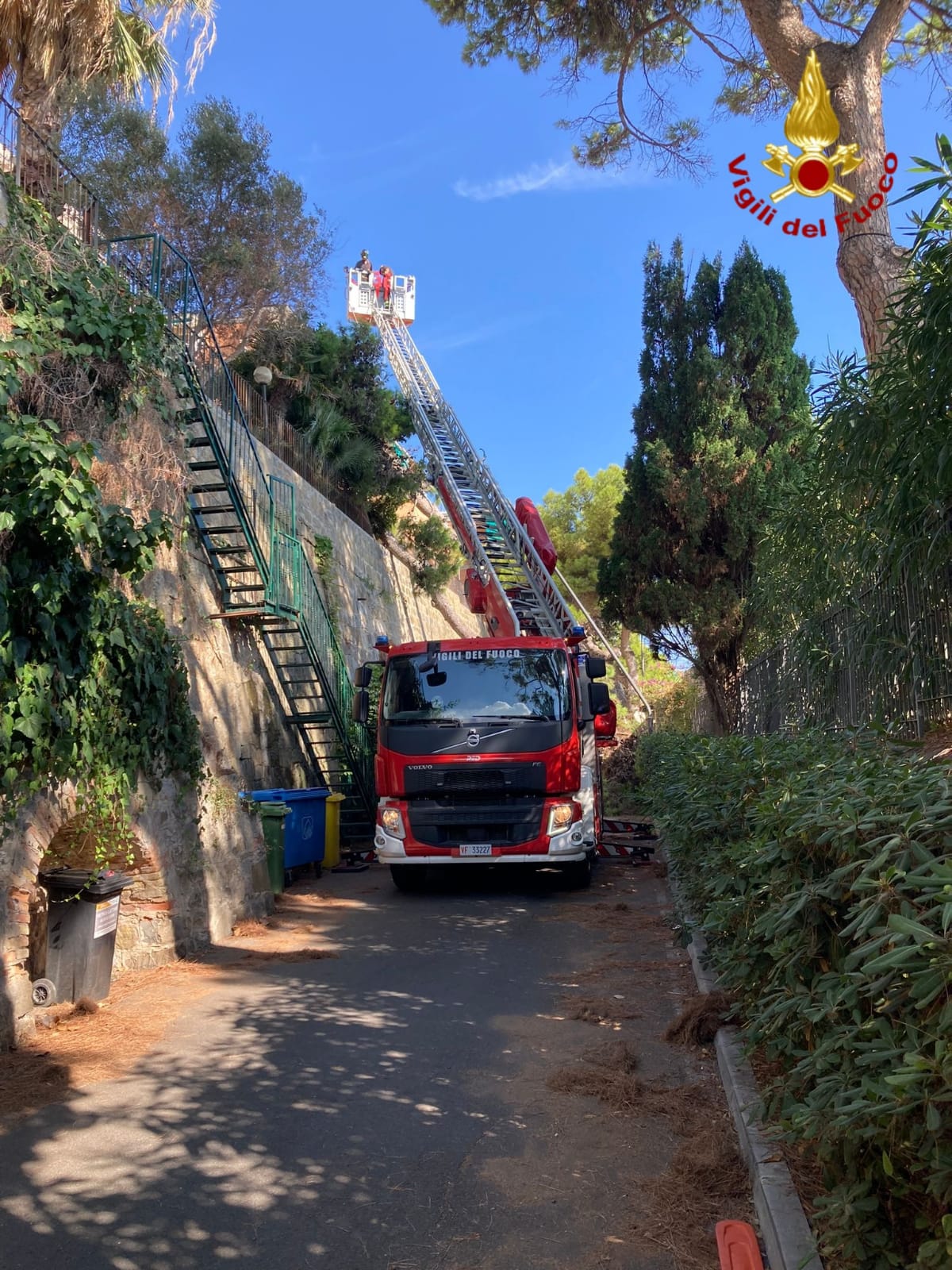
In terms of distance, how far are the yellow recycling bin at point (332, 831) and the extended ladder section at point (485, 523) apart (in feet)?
21.7

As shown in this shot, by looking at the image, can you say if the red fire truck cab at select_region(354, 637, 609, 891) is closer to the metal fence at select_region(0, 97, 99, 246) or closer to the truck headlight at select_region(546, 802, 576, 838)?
the truck headlight at select_region(546, 802, 576, 838)

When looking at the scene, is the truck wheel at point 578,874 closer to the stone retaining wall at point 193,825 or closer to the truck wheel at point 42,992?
the stone retaining wall at point 193,825

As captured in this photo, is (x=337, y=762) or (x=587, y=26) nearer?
(x=587, y=26)

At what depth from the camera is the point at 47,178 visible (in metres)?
9.21

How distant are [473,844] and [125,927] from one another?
393cm

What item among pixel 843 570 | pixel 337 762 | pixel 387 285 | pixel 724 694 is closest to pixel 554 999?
pixel 843 570

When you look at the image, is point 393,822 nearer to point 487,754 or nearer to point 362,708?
point 487,754

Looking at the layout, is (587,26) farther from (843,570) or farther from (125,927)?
(125,927)

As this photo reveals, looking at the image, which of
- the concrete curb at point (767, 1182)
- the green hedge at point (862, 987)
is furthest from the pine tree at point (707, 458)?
the green hedge at point (862, 987)

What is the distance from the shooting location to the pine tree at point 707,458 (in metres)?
19.1

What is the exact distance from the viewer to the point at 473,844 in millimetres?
10211

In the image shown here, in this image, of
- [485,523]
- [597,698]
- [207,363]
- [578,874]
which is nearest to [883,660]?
[597,698]

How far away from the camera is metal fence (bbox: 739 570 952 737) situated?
5910 millimetres

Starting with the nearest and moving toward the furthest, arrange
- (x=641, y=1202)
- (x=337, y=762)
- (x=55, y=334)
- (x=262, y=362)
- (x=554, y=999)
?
(x=641, y=1202) < (x=554, y=999) < (x=55, y=334) < (x=337, y=762) < (x=262, y=362)
